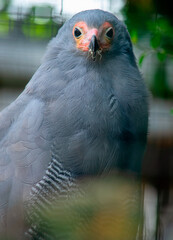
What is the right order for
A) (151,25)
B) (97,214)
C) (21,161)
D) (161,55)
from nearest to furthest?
(151,25) → (97,214) → (161,55) → (21,161)

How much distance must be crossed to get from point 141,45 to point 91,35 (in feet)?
0.62

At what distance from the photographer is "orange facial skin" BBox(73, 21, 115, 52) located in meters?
1.44

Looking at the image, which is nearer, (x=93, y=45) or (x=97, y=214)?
(x=97, y=214)

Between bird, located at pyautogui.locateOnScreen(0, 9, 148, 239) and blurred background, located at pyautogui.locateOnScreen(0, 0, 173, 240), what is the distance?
110 millimetres

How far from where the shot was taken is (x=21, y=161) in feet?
4.52

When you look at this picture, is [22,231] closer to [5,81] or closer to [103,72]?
[5,81]

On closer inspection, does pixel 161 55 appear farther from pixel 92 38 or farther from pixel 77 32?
pixel 77 32

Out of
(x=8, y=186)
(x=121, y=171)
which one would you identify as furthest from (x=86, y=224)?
(x=8, y=186)

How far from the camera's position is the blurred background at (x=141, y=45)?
34.1 inches

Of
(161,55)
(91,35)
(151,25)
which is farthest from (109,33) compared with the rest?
(151,25)

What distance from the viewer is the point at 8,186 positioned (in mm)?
1392

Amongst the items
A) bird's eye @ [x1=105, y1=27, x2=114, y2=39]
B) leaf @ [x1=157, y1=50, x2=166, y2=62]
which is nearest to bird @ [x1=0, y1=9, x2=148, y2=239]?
bird's eye @ [x1=105, y1=27, x2=114, y2=39]

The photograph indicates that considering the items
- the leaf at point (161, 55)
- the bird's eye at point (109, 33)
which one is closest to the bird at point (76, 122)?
the bird's eye at point (109, 33)

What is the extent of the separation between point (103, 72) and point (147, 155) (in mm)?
575
